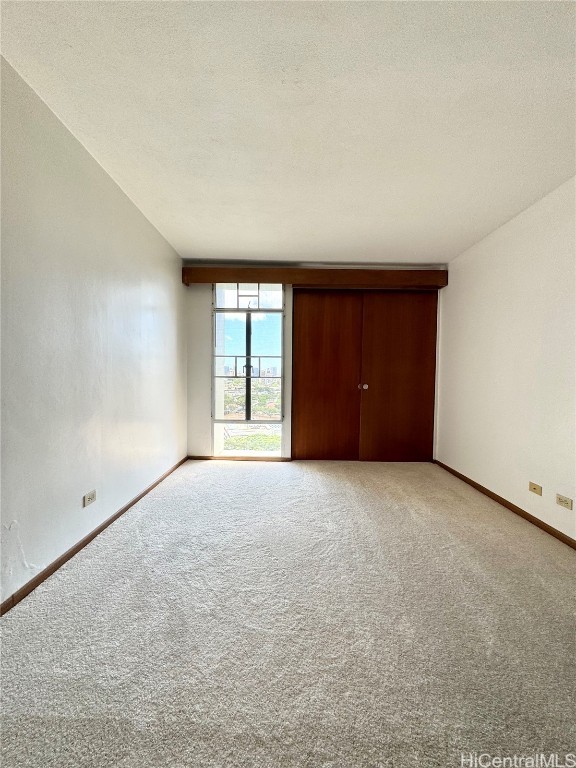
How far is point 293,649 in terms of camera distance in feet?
4.65

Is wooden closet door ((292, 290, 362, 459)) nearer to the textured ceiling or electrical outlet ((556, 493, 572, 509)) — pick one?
the textured ceiling

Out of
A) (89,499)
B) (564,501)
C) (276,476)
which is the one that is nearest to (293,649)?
(89,499)

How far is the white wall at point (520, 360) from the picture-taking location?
2.49 meters

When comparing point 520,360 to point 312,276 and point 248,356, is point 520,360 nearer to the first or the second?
point 312,276

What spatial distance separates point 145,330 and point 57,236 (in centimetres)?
131

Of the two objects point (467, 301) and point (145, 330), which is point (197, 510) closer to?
point (145, 330)

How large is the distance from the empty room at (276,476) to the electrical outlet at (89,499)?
0.05ft

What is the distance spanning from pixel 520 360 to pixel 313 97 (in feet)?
8.50

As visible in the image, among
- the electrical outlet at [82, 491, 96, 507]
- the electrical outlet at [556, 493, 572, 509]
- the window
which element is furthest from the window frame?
the electrical outlet at [556, 493, 572, 509]

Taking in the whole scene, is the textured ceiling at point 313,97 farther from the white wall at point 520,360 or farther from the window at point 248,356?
the window at point 248,356

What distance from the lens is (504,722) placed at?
1127 mm

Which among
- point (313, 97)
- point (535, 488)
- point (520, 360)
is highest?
point (313, 97)

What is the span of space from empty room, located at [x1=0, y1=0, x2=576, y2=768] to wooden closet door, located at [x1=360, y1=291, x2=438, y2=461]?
2.51ft

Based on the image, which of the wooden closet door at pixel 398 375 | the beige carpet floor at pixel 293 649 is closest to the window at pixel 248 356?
the wooden closet door at pixel 398 375
